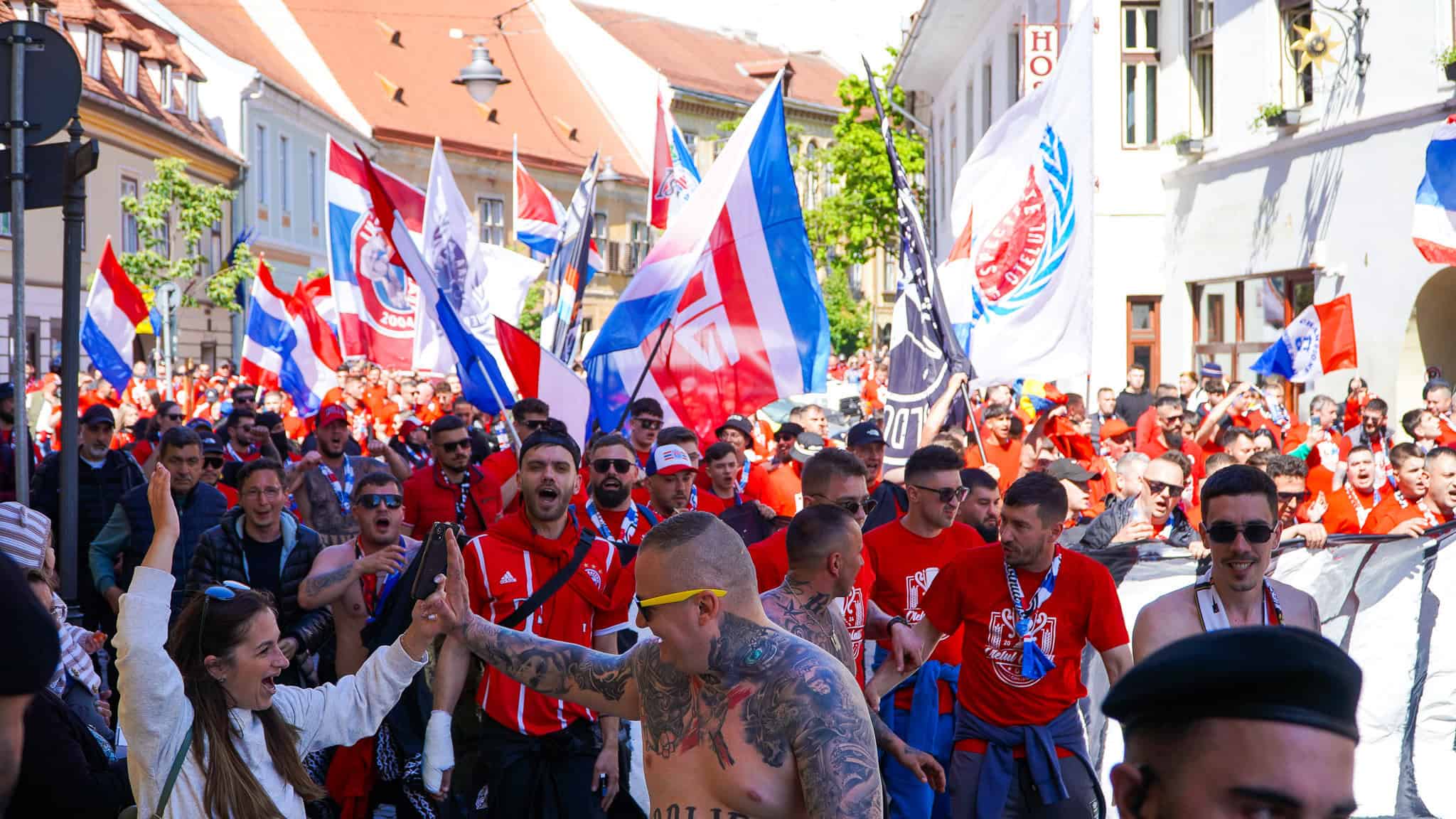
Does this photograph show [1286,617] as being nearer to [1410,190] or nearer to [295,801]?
[295,801]

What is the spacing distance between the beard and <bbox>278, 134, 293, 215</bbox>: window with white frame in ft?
146

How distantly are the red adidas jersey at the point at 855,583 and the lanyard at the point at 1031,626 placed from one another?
0.62 metres

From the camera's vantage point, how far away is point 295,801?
454 cm

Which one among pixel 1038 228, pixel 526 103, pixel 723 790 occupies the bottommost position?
pixel 723 790

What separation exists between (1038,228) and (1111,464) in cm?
192

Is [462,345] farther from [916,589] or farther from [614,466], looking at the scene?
[916,589]

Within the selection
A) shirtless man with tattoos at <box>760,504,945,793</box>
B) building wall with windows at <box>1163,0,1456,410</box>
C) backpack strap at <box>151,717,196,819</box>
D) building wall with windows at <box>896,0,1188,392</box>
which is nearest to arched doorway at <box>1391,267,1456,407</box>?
building wall with windows at <box>1163,0,1456,410</box>

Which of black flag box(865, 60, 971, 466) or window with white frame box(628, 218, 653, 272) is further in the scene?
window with white frame box(628, 218, 653, 272)

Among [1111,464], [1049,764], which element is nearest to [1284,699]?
[1049,764]

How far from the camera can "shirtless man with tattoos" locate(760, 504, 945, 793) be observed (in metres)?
5.33

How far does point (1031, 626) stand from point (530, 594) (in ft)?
5.76

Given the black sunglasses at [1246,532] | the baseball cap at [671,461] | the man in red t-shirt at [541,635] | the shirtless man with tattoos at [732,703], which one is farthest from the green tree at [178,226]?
the shirtless man with tattoos at [732,703]

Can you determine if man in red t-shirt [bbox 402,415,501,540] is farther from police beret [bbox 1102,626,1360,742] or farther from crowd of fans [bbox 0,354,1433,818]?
police beret [bbox 1102,626,1360,742]

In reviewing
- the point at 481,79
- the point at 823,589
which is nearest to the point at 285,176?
the point at 481,79
